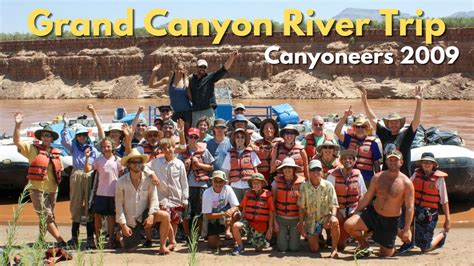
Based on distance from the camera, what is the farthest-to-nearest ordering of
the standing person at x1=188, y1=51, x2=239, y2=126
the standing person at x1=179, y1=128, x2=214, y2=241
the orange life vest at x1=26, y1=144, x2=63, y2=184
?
1. the standing person at x1=188, y1=51, x2=239, y2=126
2. the standing person at x1=179, y1=128, x2=214, y2=241
3. the orange life vest at x1=26, y1=144, x2=63, y2=184

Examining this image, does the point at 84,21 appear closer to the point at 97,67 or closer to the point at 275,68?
the point at 97,67

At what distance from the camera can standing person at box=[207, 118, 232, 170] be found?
823 cm

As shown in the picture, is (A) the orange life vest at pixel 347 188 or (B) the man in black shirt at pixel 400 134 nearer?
(A) the orange life vest at pixel 347 188

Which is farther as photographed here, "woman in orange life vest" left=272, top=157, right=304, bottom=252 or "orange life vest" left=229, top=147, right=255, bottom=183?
A: "orange life vest" left=229, top=147, right=255, bottom=183

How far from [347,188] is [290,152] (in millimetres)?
815

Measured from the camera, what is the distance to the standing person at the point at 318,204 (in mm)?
7496

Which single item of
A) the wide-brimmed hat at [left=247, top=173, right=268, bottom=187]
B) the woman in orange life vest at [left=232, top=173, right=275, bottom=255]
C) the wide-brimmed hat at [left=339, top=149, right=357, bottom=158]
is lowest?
the woman in orange life vest at [left=232, top=173, right=275, bottom=255]

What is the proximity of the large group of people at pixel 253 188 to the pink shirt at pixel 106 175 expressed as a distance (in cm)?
1

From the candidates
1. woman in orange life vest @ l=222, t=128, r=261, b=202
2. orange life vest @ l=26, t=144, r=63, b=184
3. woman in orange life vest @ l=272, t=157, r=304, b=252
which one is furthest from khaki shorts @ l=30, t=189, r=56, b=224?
woman in orange life vest @ l=272, t=157, r=304, b=252

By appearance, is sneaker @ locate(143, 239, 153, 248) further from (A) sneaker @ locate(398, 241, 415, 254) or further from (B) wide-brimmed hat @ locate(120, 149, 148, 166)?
(A) sneaker @ locate(398, 241, 415, 254)

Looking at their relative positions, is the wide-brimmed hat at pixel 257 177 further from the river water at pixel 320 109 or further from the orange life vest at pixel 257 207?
the river water at pixel 320 109

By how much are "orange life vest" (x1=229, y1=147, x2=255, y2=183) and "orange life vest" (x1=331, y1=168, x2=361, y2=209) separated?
40.6 inches

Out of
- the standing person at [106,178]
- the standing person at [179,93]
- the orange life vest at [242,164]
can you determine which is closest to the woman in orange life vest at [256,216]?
the orange life vest at [242,164]

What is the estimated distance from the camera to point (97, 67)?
191 feet
